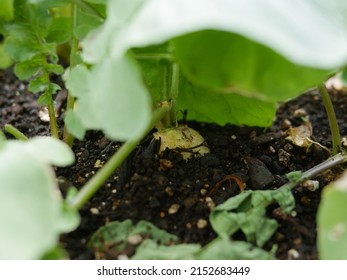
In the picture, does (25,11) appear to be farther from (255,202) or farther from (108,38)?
(255,202)

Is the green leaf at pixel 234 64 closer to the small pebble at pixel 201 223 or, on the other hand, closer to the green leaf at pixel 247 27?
the green leaf at pixel 247 27

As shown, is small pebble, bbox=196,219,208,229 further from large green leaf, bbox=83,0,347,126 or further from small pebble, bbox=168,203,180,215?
large green leaf, bbox=83,0,347,126

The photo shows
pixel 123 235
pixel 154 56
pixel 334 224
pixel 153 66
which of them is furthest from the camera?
pixel 153 66

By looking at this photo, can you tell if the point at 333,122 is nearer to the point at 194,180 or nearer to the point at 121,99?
the point at 194,180

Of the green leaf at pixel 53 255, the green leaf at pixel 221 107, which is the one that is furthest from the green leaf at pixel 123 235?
the green leaf at pixel 221 107

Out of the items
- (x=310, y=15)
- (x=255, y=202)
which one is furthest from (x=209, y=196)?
(x=310, y=15)

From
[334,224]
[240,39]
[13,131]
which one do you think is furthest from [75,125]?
[334,224]
